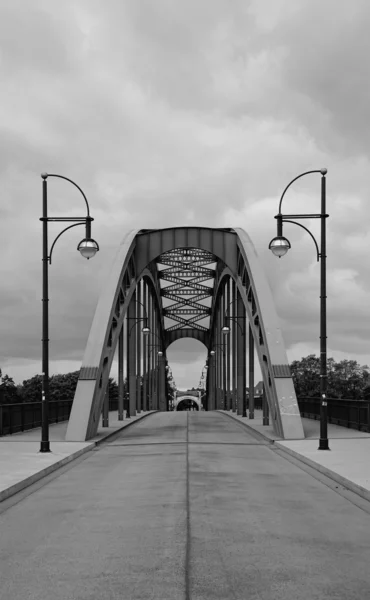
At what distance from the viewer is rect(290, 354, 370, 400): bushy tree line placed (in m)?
108

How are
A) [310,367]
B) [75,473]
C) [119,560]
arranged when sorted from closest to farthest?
[119,560], [75,473], [310,367]

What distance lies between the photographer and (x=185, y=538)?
26.7 feet

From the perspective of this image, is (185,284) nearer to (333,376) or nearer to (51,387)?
(333,376)

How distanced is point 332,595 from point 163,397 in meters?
85.2

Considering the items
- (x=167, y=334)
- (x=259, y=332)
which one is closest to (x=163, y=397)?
(x=167, y=334)

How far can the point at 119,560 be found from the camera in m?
7.16

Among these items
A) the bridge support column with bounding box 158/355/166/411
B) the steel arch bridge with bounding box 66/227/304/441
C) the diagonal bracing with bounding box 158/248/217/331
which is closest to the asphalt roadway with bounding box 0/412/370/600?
→ the steel arch bridge with bounding box 66/227/304/441

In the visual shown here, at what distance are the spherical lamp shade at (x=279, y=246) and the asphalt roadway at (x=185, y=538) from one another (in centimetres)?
660

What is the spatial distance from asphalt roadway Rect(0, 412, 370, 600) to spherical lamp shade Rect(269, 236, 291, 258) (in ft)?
21.6

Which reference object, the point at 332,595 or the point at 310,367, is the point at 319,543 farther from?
the point at 310,367

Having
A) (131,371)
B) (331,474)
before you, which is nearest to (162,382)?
(131,371)

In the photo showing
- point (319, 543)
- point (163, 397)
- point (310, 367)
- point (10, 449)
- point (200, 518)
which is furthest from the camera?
point (310, 367)

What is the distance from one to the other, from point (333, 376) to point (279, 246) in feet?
312

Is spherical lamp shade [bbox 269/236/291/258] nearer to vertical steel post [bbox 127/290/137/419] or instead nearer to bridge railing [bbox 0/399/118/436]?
bridge railing [bbox 0/399/118/436]
